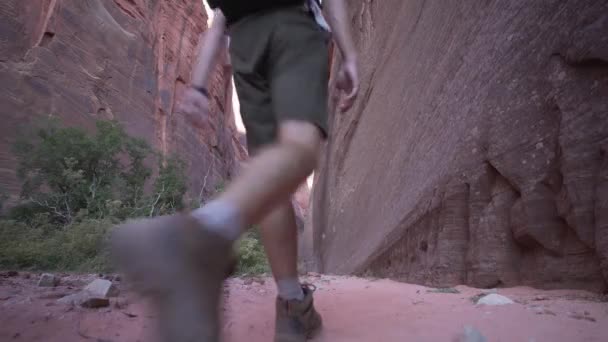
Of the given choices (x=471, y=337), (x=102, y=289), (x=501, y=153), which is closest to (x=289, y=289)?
(x=471, y=337)

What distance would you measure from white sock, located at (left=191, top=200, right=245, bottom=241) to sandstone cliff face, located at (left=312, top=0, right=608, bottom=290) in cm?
199

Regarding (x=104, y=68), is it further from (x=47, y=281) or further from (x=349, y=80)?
(x=349, y=80)

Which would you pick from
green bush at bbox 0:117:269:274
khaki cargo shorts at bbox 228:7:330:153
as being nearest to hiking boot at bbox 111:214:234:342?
khaki cargo shorts at bbox 228:7:330:153

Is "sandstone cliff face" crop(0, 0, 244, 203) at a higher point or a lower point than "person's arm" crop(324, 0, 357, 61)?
higher

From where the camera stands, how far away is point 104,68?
16359 millimetres

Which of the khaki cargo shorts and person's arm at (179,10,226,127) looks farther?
person's arm at (179,10,226,127)

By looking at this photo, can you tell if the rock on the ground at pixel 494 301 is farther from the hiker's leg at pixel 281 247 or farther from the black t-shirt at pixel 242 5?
the black t-shirt at pixel 242 5

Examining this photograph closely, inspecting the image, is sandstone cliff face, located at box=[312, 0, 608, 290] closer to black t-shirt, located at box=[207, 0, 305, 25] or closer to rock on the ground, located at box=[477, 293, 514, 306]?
rock on the ground, located at box=[477, 293, 514, 306]

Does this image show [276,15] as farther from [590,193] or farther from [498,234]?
[498,234]

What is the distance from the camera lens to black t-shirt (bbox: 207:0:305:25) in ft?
4.18

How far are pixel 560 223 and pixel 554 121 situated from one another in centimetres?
59

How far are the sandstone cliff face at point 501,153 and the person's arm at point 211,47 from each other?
1903mm

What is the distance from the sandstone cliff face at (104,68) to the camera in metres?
13.8

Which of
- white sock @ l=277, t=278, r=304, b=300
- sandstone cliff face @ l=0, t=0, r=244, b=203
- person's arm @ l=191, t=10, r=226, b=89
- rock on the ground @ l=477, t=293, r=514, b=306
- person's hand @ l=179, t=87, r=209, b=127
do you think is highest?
sandstone cliff face @ l=0, t=0, r=244, b=203
